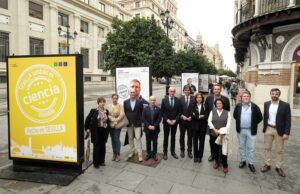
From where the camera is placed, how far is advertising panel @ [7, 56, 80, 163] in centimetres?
453

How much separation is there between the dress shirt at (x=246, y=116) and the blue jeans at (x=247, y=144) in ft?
0.42

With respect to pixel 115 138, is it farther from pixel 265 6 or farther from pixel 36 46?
pixel 36 46

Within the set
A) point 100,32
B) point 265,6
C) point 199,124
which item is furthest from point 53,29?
point 199,124

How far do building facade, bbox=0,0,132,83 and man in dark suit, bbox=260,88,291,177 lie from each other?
1780cm

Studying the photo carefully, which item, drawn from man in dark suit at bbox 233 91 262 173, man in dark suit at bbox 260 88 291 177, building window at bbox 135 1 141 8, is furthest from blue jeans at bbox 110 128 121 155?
building window at bbox 135 1 141 8

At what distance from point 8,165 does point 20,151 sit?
743 mm

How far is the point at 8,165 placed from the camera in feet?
17.0

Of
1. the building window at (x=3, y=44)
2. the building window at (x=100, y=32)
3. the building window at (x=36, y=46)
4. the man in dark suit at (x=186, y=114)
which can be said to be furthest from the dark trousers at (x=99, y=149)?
the building window at (x=100, y=32)

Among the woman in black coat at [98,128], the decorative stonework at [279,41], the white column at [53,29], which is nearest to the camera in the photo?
the woman in black coat at [98,128]

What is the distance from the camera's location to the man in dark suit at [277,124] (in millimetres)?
4664

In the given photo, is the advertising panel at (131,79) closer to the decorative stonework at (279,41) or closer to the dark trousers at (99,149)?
the dark trousers at (99,149)

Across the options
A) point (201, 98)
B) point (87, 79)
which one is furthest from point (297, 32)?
point (87, 79)

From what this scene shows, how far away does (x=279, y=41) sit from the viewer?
11328 millimetres

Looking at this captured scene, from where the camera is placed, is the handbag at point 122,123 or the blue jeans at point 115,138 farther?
the blue jeans at point 115,138
